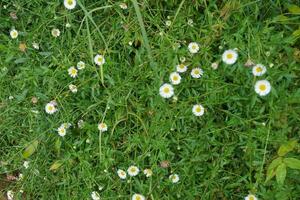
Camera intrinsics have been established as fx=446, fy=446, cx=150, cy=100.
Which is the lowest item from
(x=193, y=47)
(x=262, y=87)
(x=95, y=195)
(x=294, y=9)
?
(x=95, y=195)

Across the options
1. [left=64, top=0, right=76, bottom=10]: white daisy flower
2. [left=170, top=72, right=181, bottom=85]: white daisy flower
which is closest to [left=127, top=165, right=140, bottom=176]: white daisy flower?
[left=170, top=72, right=181, bottom=85]: white daisy flower

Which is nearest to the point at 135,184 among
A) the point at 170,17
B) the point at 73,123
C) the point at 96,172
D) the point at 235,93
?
the point at 96,172

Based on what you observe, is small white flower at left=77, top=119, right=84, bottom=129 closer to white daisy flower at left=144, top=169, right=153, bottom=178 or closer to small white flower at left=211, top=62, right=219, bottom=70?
white daisy flower at left=144, top=169, right=153, bottom=178

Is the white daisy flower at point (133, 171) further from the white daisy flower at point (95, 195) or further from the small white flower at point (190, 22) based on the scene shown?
the small white flower at point (190, 22)

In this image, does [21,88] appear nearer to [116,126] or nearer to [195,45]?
[116,126]

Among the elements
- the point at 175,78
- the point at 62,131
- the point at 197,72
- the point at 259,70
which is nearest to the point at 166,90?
the point at 175,78

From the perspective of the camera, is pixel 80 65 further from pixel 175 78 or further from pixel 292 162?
pixel 292 162
